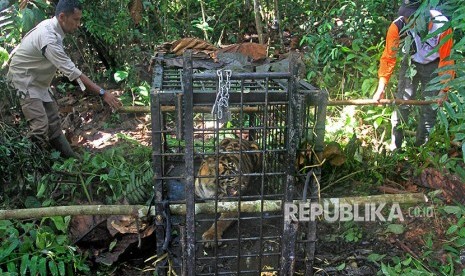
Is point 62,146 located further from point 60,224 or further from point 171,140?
point 60,224

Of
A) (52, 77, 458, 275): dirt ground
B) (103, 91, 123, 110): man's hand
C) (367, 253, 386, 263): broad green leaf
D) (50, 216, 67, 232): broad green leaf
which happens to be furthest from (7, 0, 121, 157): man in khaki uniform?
(367, 253, 386, 263): broad green leaf

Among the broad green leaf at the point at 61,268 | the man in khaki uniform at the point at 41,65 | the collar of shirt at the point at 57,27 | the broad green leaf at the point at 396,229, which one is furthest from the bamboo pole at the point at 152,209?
the collar of shirt at the point at 57,27

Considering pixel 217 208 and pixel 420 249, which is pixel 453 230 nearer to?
pixel 420 249

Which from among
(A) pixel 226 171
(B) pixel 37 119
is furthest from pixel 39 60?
(A) pixel 226 171

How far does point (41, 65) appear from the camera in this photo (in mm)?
4641

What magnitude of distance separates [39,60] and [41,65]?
0.05 meters

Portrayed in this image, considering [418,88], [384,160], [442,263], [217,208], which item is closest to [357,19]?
[418,88]

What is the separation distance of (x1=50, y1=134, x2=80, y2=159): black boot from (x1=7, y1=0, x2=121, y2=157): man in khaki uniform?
194 millimetres

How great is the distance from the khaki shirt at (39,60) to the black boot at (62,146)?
17.9 inches

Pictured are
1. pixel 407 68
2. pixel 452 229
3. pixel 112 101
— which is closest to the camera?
pixel 452 229

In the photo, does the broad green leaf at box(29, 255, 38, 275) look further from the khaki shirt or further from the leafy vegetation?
the khaki shirt

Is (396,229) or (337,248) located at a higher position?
(396,229)

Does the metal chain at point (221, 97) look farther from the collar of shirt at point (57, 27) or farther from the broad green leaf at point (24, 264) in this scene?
the collar of shirt at point (57, 27)

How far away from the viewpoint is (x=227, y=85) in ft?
9.06
